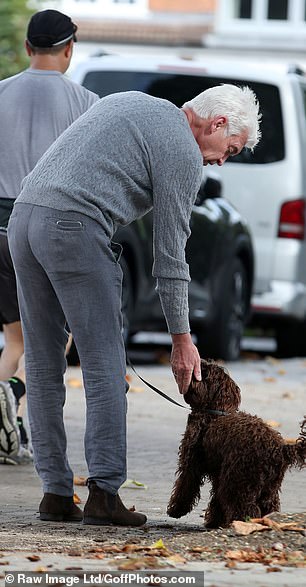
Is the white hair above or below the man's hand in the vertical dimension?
above

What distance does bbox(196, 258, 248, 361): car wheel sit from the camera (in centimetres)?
1259

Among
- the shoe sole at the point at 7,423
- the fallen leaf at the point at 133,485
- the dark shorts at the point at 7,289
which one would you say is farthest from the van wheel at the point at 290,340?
the fallen leaf at the point at 133,485

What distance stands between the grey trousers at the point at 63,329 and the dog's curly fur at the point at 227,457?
0.85 ft

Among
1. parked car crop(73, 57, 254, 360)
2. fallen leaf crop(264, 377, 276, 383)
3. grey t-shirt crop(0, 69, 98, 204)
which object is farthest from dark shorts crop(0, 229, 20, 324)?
fallen leaf crop(264, 377, 276, 383)

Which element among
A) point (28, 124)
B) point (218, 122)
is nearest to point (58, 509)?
point (218, 122)

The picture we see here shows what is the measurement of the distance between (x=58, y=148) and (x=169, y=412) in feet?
13.6

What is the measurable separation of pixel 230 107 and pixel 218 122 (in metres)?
0.08

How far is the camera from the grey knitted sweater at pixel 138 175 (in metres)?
5.41

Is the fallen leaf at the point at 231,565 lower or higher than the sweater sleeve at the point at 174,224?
lower

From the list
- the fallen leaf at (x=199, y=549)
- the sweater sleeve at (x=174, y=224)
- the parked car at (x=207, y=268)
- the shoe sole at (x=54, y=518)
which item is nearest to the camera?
the fallen leaf at (x=199, y=549)

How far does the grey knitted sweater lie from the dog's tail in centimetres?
61

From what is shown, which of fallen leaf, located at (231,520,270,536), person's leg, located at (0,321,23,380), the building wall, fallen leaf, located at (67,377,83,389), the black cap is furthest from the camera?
the building wall

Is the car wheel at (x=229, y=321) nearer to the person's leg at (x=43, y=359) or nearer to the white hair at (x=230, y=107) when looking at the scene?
the person's leg at (x=43, y=359)

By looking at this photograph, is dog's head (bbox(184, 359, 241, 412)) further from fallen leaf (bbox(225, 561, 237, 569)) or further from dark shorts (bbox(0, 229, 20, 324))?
dark shorts (bbox(0, 229, 20, 324))
